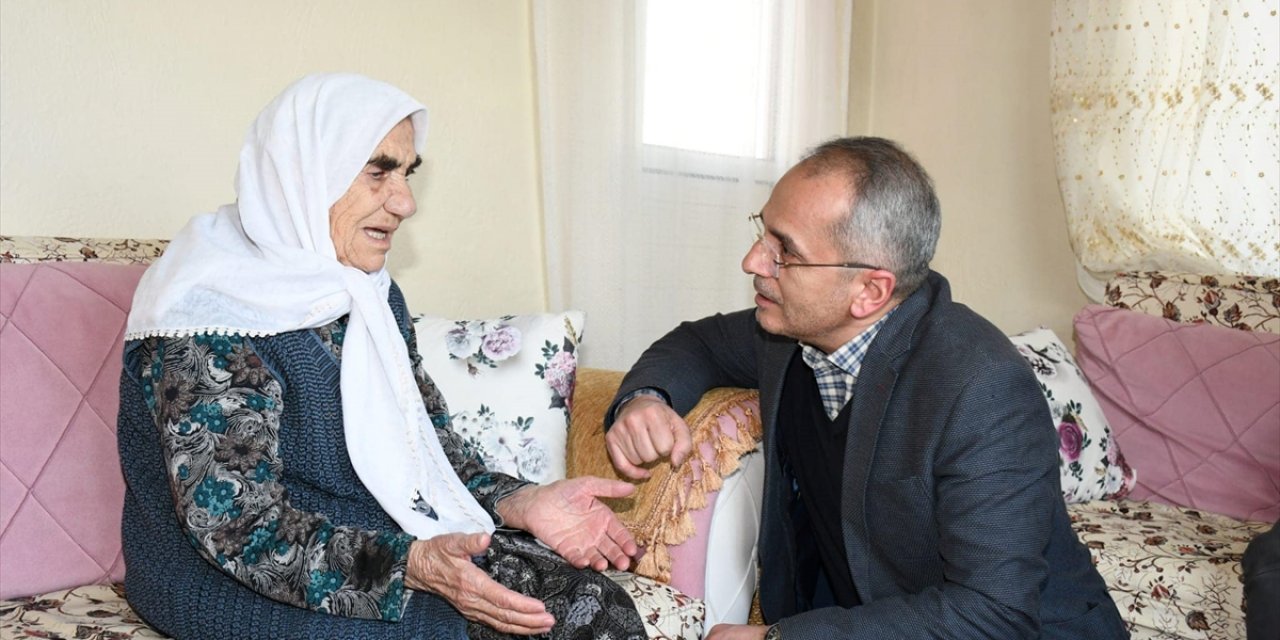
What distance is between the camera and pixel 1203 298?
96.0 inches

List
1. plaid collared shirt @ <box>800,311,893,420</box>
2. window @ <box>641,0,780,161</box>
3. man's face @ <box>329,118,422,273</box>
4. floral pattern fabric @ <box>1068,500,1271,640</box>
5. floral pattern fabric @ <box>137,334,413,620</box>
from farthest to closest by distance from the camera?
window @ <box>641,0,780,161</box>, floral pattern fabric @ <box>1068,500,1271,640</box>, plaid collared shirt @ <box>800,311,893,420</box>, man's face @ <box>329,118,422,273</box>, floral pattern fabric @ <box>137,334,413,620</box>

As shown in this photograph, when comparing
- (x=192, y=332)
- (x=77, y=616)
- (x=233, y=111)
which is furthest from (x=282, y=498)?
(x=233, y=111)

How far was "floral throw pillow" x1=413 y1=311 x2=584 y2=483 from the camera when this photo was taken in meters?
1.93

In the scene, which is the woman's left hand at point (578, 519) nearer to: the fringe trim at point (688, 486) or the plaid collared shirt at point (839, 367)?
the fringe trim at point (688, 486)

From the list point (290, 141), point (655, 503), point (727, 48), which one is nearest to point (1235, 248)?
point (727, 48)

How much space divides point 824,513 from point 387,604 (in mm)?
767

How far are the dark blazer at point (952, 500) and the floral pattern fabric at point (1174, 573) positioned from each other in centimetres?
40

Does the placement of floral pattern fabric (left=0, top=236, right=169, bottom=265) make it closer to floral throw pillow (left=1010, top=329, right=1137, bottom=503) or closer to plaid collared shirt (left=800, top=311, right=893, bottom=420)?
plaid collared shirt (left=800, top=311, right=893, bottom=420)

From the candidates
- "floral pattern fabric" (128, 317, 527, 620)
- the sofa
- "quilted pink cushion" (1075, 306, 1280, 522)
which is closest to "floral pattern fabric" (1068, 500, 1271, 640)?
the sofa

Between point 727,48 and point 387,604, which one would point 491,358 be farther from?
point 727,48

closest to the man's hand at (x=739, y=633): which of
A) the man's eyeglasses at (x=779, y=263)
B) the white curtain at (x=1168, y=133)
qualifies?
the man's eyeglasses at (x=779, y=263)

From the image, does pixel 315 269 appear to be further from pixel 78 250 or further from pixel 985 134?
pixel 985 134

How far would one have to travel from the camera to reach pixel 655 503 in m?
1.69

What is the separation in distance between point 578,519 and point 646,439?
23 centimetres
